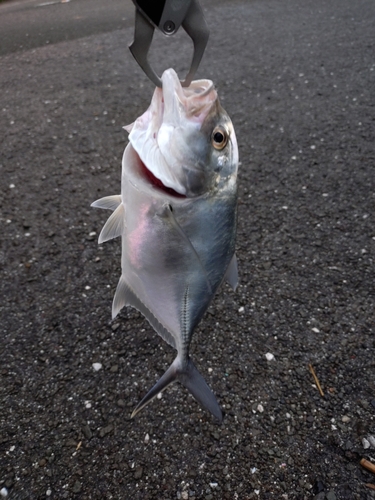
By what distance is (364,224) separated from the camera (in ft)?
10.6

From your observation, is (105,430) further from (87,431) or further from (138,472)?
(138,472)

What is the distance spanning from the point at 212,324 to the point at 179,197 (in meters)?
1.49

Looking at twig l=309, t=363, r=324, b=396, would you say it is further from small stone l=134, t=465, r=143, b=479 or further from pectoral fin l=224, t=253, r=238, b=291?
pectoral fin l=224, t=253, r=238, b=291

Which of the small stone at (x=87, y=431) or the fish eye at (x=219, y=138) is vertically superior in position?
the fish eye at (x=219, y=138)

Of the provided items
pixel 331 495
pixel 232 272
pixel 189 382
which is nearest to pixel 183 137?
pixel 232 272

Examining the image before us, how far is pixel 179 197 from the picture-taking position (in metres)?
1.27

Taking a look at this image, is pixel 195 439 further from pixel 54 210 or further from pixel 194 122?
pixel 54 210

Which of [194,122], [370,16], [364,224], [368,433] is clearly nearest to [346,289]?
[364,224]

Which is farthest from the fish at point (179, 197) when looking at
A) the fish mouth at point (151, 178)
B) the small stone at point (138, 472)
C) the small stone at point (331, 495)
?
the small stone at point (331, 495)

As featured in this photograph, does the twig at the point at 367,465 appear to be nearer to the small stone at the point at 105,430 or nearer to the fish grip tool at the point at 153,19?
the small stone at the point at 105,430

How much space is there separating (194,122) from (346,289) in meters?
1.94

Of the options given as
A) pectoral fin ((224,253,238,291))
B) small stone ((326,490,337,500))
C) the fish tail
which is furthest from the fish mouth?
small stone ((326,490,337,500))

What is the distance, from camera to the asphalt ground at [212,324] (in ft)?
6.73

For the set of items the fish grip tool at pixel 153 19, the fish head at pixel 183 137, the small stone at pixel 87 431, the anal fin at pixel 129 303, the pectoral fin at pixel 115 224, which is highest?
the fish grip tool at pixel 153 19
